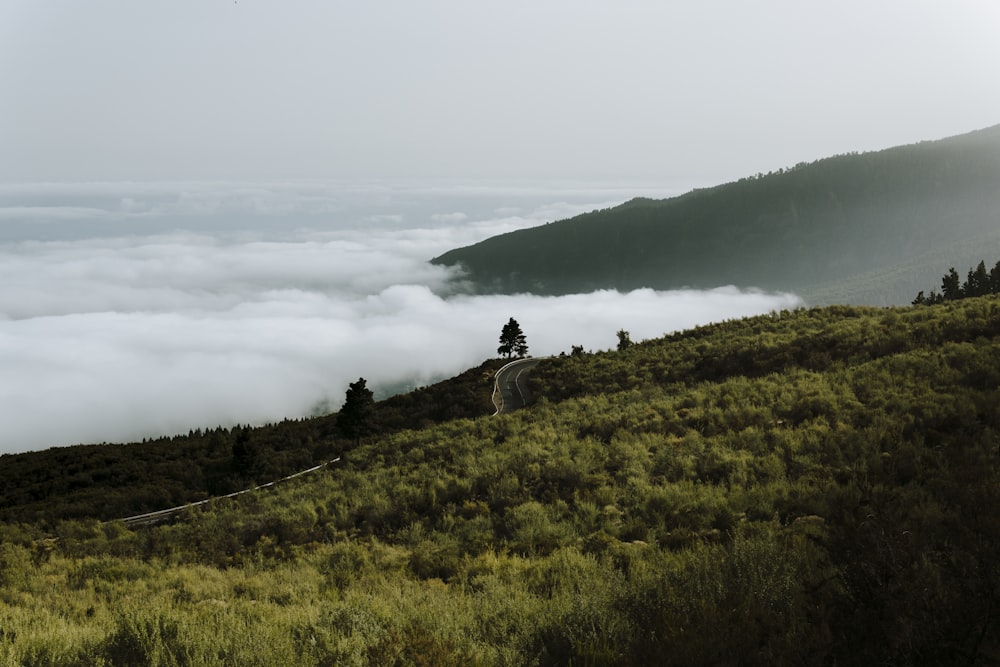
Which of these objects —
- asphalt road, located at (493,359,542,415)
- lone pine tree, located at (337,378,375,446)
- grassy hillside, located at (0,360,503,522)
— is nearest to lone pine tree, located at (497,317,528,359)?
asphalt road, located at (493,359,542,415)

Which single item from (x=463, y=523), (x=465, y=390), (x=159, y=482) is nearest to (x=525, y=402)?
(x=465, y=390)

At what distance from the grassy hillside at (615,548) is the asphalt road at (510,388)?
49.2 feet

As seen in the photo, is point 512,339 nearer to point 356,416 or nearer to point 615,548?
point 356,416

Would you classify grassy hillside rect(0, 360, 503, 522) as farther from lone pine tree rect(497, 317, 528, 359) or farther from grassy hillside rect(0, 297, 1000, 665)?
lone pine tree rect(497, 317, 528, 359)

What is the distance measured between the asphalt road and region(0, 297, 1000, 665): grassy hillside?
15.0 meters

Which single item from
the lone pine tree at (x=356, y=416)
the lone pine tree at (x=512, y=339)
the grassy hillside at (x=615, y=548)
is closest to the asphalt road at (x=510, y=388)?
the lone pine tree at (x=356, y=416)

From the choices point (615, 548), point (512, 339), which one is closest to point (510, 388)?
point (615, 548)

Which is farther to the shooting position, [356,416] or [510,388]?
[510,388]

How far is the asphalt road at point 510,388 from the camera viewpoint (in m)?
36.7

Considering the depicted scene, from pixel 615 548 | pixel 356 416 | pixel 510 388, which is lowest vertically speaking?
pixel 615 548

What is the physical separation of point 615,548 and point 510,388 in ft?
108

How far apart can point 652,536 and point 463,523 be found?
14.4ft

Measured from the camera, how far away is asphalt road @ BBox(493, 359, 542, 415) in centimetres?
3672

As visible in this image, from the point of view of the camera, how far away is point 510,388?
136ft
